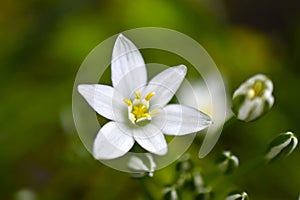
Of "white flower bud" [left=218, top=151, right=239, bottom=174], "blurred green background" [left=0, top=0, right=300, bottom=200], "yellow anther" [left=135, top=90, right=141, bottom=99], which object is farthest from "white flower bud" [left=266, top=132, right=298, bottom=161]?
"blurred green background" [left=0, top=0, right=300, bottom=200]

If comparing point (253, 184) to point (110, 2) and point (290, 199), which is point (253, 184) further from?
point (110, 2)

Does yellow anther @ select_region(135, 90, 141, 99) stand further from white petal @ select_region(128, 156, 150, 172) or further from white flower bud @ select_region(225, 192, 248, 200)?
white flower bud @ select_region(225, 192, 248, 200)

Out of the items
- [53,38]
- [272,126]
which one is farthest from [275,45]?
[53,38]

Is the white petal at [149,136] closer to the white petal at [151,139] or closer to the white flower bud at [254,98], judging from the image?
the white petal at [151,139]

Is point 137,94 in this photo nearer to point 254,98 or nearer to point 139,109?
point 139,109

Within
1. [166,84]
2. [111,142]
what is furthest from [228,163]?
[111,142]

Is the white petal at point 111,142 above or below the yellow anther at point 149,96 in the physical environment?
below

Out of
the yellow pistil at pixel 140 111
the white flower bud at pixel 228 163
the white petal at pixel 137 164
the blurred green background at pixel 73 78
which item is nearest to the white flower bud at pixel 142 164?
the white petal at pixel 137 164
